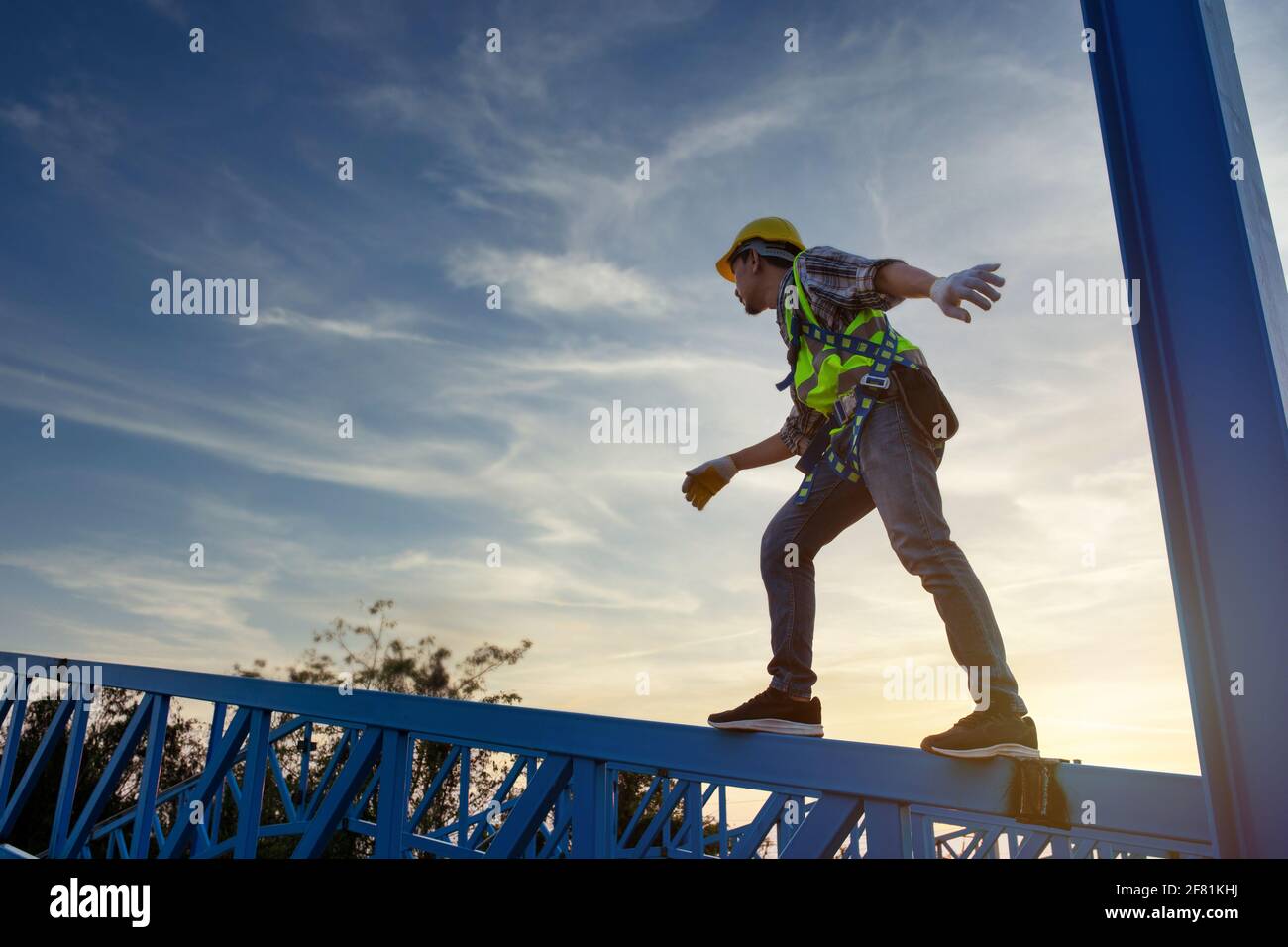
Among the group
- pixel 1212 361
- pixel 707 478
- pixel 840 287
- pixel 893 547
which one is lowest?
pixel 893 547

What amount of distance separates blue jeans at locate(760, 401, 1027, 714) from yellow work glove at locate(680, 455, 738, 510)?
49 cm

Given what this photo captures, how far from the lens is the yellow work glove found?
421 centimetres

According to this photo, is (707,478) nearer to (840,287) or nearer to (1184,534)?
(840,287)

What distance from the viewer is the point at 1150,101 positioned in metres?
2.89

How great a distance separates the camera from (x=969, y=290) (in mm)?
2775

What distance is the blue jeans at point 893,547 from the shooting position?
3064mm

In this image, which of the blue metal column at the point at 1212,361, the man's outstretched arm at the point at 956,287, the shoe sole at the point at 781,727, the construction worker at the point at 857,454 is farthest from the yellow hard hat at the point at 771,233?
the shoe sole at the point at 781,727

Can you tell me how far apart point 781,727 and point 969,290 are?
1.78 m

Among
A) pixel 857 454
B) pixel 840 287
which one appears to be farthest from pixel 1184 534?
pixel 840 287

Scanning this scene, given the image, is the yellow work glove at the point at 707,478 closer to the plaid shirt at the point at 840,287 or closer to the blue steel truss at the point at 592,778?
the plaid shirt at the point at 840,287

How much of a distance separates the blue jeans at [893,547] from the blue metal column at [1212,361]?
0.64m
